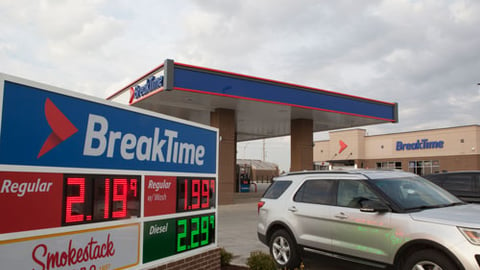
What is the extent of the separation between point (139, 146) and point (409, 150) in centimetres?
5134

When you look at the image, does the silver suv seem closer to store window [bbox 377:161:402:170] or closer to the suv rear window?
the suv rear window

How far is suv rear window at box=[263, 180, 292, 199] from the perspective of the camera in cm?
793

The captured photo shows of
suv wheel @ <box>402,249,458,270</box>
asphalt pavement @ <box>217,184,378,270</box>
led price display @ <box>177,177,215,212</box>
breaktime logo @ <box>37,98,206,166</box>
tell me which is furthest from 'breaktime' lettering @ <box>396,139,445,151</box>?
breaktime logo @ <box>37,98,206,166</box>

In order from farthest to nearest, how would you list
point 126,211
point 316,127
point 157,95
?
point 316,127
point 157,95
point 126,211

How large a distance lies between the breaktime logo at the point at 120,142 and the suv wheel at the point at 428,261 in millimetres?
3243

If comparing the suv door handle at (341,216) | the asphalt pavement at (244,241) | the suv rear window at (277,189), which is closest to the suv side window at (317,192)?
the suv door handle at (341,216)

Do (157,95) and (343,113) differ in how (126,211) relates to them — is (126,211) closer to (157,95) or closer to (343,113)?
(157,95)

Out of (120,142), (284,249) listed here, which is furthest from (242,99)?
(120,142)

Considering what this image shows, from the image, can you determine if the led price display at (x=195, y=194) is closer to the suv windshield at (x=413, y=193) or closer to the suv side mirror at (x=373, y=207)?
the suv side mirror at (x=373, y=207)

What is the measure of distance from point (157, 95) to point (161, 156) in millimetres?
12176

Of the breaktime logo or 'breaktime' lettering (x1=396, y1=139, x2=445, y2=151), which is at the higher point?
'breaktime' lettering (x1=396, y1=139, x2=445, y2=151)

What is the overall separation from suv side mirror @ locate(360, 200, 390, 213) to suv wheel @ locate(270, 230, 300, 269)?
5.59 ft

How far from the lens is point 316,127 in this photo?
26969mm

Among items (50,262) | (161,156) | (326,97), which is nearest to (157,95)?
(326,97)
